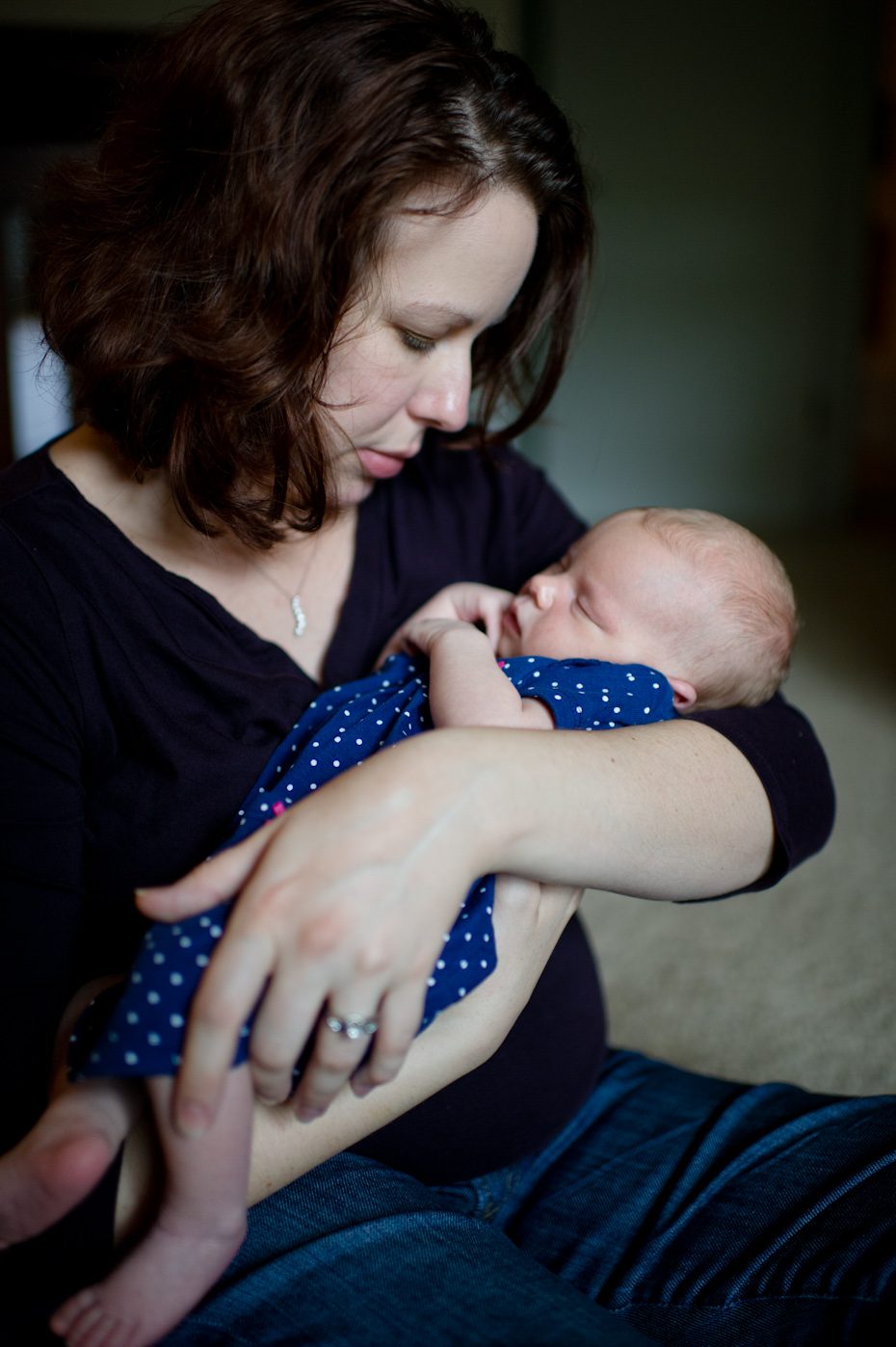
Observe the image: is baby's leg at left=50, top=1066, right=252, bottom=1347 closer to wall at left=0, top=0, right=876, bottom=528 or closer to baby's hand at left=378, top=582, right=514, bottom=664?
baby's hand at left=378, top=582, right=514, bottom=664

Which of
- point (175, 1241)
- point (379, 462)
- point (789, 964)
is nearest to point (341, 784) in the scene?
point (175, 1241)

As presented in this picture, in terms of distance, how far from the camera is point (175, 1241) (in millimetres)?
727

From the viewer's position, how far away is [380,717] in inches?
37.7

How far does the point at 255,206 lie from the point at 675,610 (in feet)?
1.71

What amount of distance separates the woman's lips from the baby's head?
18 cm

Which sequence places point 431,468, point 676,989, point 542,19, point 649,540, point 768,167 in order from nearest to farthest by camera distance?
point 649,540 → point 431,468 → point 676,989 → point 542,19 → point 768,167

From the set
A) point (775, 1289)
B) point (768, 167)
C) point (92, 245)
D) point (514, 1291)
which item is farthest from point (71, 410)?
point (768, 167)

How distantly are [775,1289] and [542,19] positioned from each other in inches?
186

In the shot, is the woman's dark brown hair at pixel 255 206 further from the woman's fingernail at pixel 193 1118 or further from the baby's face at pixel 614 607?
the woman's fingernail at pixel 193 1118

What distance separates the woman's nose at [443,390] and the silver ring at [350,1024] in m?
0.54

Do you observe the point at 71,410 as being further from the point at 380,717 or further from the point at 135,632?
the point at 380,717

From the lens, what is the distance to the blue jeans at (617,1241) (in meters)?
0.75

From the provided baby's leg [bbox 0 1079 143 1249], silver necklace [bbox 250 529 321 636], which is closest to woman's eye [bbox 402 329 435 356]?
silver necklace [bbox 250 529 321 636]

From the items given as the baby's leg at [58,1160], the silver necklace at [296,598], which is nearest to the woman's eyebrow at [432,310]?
the silver necklace at [296,598]
